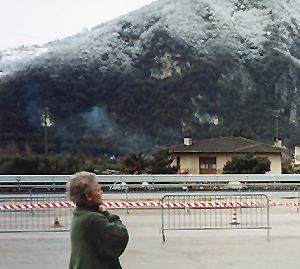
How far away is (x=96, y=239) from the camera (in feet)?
13.0

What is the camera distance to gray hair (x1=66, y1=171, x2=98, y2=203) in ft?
13.1

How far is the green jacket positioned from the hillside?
3092 inches

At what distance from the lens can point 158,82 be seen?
381 ft

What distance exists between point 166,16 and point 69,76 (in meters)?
52.0

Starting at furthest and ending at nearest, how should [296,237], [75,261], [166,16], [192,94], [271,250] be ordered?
[166,16], [192,94], [296,237], [271,250], [75,261]

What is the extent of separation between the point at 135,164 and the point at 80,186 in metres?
36.6

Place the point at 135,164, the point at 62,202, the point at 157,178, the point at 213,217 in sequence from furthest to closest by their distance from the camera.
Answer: the point at 135,164 < the point at 157,178 < the point at 213,217 < the point at 62,202

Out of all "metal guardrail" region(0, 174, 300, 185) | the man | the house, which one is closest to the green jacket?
the man

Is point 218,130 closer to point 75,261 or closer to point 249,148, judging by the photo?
point 249,148

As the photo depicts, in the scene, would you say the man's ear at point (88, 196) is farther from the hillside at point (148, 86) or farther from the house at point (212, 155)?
the hillside at point (148, 86)

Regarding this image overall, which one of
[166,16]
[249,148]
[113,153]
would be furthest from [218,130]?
[166,16]

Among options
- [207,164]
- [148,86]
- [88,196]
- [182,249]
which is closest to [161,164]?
[207,164]

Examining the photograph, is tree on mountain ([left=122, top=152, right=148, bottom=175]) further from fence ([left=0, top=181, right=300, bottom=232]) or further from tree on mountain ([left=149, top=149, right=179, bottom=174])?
fence ([left=0, top=181, right=300, bottom=232])

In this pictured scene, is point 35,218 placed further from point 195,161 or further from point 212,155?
point 195,161
